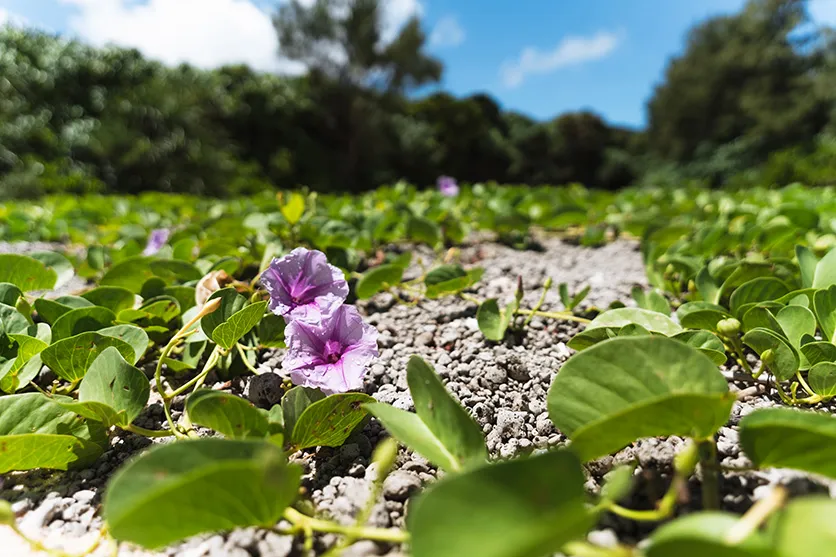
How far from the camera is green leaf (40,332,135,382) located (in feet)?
2.47

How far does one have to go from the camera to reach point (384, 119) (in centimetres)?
1623

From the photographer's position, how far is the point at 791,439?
45 centimetres

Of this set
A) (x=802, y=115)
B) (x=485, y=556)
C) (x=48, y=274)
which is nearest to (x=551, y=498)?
(x=485, y=556)

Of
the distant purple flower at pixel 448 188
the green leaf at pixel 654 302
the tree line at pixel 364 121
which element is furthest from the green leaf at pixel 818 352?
the tree line at pixel 364 121

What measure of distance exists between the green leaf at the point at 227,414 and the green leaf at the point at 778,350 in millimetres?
641

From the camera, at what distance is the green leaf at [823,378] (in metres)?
0.67

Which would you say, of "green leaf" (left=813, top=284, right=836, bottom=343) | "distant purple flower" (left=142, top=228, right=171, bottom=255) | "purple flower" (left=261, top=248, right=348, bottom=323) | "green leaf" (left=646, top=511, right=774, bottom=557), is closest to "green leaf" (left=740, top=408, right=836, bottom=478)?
"green leaf" (left=646, top=511, right=774, bottom=557)

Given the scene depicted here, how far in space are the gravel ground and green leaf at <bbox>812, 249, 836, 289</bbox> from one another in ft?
0.81

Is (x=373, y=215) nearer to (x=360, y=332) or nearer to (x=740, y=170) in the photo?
(x=360, y=332)

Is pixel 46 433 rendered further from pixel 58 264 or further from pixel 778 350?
pixel 778 350

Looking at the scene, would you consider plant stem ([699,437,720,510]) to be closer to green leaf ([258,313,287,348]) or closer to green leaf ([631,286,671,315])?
green leaf ([631,286,671,315])

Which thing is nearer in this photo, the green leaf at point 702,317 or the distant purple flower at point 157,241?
the green leaf at point 702,317

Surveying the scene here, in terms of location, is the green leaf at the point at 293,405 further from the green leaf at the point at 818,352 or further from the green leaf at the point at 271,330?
the green leaf at the point at 818,352

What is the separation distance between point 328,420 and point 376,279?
1.72 feet
